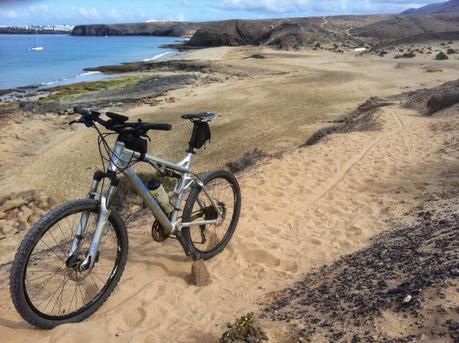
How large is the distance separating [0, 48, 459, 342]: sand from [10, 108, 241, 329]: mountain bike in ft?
0.77

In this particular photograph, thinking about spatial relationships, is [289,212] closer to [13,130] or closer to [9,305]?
[9,305]

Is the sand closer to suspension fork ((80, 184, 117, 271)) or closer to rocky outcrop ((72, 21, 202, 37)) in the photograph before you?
suspension fork ((80, 184, 117, 271))

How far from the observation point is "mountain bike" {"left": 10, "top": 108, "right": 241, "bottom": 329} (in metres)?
3.14

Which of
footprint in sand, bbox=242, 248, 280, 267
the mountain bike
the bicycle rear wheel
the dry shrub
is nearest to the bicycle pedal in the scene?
the mountain bike

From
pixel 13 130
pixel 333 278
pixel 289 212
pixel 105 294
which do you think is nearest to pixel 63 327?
pixel 105 294

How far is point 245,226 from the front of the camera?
18.2 ft

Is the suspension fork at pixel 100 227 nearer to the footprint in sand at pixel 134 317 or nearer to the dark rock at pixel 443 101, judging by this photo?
the footprint in sand at pixel 134 317

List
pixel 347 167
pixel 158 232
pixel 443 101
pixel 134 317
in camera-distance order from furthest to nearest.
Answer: pixel 443 101
pixel 347 167
pixel 158 232
pixel 134 317

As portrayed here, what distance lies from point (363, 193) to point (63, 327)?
4.88 m

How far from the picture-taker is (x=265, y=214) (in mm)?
6012

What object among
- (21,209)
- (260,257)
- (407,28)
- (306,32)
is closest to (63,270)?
(260,257)

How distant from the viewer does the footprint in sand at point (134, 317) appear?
352 cm

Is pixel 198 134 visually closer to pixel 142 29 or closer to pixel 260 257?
pixel 260 257

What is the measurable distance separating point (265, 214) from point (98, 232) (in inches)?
120
